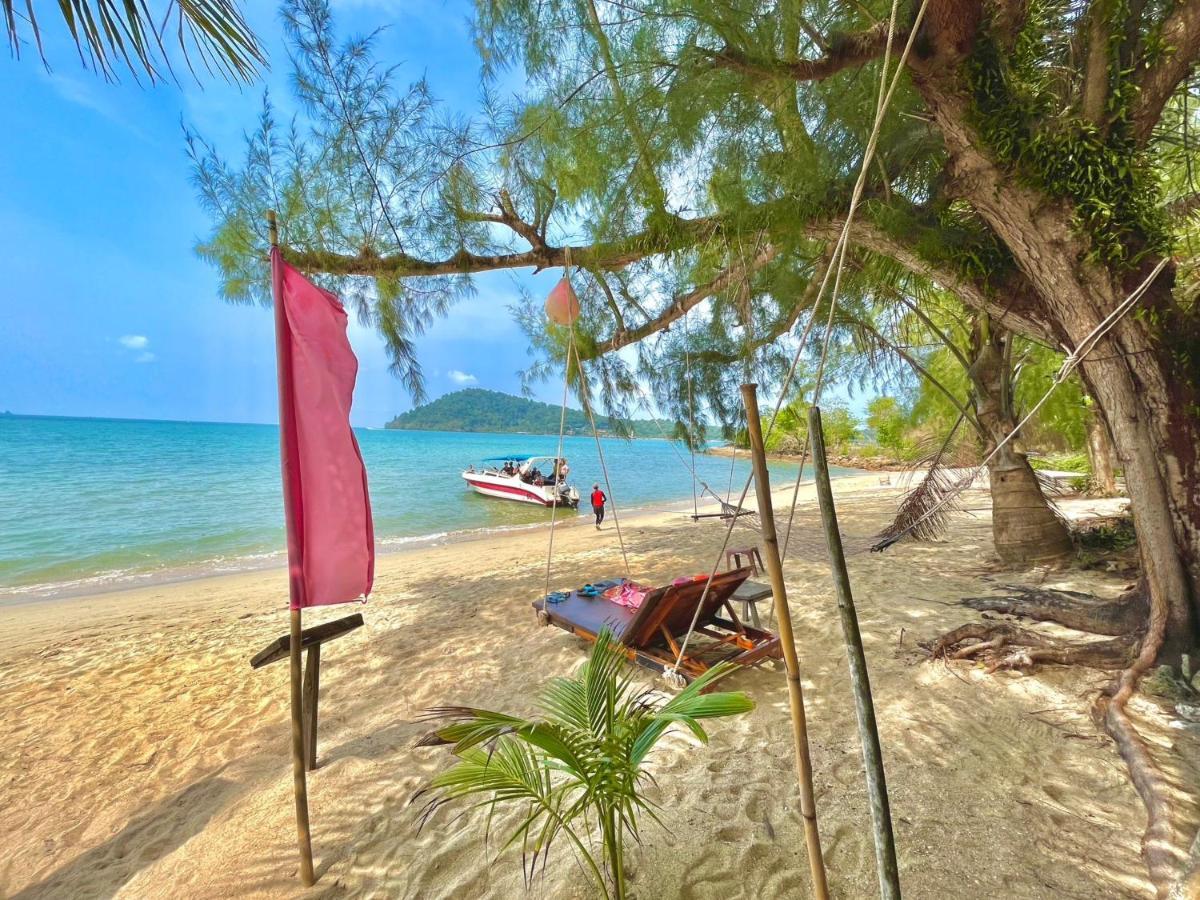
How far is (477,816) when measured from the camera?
74.1 inches

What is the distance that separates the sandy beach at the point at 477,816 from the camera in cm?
152

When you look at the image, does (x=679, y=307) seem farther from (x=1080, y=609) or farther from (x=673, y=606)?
(x=1080, y=609)

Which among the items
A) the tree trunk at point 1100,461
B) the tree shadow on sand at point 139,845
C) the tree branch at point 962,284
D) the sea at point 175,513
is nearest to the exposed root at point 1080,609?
the tree branch at point 962,284

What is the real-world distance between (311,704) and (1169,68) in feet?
15.6

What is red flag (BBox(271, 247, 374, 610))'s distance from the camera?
1677 millimetres

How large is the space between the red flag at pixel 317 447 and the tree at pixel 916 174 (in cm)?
205

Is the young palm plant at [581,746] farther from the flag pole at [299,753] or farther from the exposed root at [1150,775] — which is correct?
the exposed root at [1150,775]

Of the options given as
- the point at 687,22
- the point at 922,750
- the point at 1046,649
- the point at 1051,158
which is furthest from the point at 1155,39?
the point at 922,750

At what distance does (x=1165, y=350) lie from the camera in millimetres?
2375

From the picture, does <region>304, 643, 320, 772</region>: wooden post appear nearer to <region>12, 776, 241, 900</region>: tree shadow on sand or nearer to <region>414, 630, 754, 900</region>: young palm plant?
<region>12, 776, 241, 900</region>: tree shadow on sand

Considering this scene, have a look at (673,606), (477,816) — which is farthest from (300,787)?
(673,606)

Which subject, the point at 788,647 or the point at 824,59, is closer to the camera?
the point at 788,647

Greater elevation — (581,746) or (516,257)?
(516,257)

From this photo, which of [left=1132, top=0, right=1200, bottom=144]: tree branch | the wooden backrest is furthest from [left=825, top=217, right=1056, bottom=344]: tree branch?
the wooden backrest
